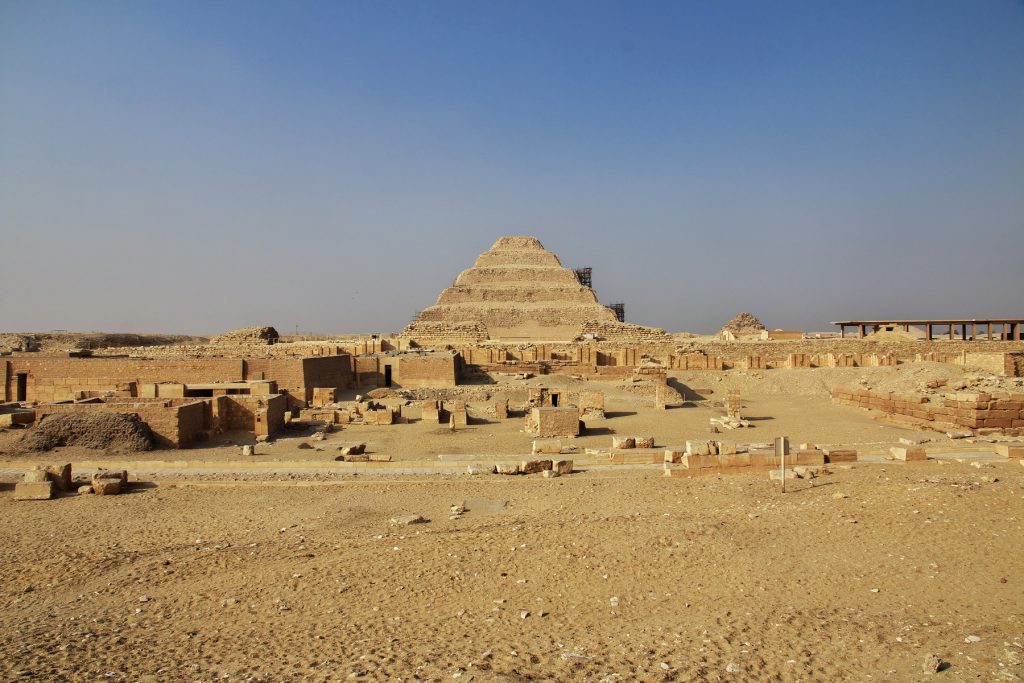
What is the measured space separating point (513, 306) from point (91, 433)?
53104 millimetres

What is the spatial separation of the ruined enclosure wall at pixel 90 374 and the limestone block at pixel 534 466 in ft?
37.1

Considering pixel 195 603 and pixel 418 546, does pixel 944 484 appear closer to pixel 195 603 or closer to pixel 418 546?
pixel 418 546

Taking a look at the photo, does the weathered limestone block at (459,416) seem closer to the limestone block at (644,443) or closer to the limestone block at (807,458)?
the limestone block at (644,443)

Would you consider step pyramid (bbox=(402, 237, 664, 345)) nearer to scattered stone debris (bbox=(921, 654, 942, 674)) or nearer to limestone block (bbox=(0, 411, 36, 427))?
limestone block (bbox=(0, 411, 36, 427))

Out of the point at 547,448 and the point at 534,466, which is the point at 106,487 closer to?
the point at 534,466

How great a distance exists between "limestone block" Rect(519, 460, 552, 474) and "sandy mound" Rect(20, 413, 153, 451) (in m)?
7.20

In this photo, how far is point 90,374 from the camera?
17766 millimetres

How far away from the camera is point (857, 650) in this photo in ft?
13.6

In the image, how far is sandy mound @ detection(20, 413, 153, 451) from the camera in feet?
38.3

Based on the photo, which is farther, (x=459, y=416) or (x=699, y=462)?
(x=459, y=416)

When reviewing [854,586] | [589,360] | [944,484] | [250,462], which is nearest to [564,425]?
[250,462]

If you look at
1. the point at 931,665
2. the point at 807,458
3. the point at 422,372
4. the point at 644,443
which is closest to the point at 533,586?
the point at 931,665

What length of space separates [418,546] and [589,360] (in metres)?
22.6

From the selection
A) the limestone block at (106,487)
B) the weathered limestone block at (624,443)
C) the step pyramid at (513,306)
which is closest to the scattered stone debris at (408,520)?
the limestone block at (106,487)
